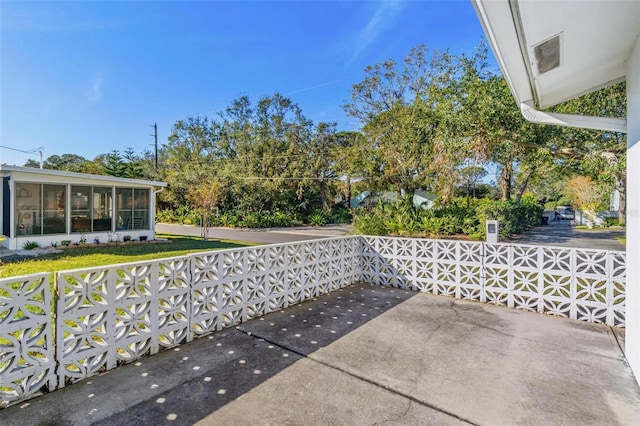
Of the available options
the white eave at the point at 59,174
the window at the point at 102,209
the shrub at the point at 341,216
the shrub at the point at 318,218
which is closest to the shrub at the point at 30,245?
the window at the point at 102,209

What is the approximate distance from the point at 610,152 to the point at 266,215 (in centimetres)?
1917

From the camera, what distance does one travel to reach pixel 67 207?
36.0 ft

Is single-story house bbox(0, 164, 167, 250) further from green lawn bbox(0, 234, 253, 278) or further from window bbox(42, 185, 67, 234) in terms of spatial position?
green lawn bbox(0, 234, 253, 278)

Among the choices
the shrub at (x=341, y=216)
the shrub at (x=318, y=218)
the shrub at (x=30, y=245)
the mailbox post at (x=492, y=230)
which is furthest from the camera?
the shrub at (x=341, y=216)

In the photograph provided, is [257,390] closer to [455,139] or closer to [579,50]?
[579,50]

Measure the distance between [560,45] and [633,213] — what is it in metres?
1.75

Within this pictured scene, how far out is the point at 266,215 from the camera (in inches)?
903

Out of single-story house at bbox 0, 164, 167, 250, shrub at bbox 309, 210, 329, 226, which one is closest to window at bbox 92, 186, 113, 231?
single-story house at bbox 0, 164, 167, 250

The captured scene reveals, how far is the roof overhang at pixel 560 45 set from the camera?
186 cm

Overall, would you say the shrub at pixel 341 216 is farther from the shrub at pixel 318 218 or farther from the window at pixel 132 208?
the window at pixel 132 208

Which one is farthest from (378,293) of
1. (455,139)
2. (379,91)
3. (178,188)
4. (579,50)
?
(178,188)

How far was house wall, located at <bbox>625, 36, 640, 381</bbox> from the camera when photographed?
271 cm

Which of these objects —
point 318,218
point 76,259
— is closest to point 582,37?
point 76,259

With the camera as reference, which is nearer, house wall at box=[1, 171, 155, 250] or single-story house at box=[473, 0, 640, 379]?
single-story house at box=[473, 0, 640, 379]
